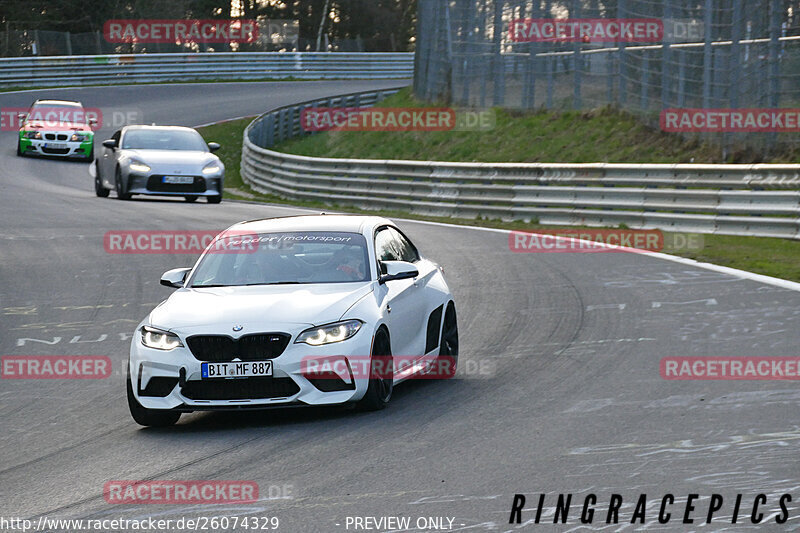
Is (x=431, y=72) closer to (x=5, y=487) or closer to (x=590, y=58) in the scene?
(x=590, y=58)

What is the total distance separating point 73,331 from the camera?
1218 cm

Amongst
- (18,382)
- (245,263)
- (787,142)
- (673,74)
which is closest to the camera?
(245,263)

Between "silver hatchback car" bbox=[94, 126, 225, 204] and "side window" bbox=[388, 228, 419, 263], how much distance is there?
1496cm

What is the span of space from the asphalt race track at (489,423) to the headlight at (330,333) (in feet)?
1.67

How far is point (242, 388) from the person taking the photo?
314 inches

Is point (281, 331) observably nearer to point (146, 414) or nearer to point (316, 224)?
point (146, 414)

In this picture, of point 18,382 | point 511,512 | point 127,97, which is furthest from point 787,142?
point 127,97

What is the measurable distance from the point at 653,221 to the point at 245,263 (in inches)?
508
